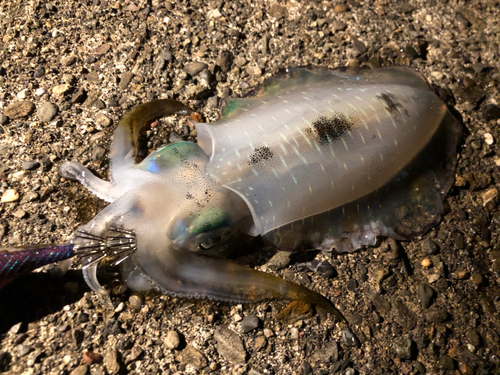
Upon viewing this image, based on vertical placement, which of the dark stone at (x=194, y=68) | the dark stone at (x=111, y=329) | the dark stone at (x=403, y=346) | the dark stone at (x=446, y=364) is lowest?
the dark stone at (x=446, y=364)

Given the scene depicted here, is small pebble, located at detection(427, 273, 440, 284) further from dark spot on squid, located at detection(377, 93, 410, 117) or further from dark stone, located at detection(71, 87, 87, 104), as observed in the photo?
dark stone, located at detection(71, 87, 87, 104)

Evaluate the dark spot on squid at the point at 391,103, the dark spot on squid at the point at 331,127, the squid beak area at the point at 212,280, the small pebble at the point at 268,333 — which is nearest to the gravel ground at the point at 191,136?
the small pebble at the point at 268,333

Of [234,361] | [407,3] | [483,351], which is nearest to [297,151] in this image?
[234,361]

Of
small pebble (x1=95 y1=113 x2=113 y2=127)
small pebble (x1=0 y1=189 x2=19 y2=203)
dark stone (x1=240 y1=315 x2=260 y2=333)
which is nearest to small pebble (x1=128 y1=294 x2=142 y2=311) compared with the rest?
A: dark stone (x1=240 y1=315 x2=260 y2=333)

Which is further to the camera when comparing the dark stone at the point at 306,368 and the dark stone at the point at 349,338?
the dark stone at the point at 349,338

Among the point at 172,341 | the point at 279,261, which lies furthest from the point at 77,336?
the point at 279,261

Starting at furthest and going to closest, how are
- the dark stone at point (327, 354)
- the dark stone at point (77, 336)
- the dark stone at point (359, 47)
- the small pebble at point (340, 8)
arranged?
the small pebble at point (340, 8), the dark stone at point (359, 47), the dark stone at point (327, 354), the dark stone at point (77, 336)

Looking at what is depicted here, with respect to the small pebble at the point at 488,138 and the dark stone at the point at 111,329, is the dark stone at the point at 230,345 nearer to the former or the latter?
the dark stone at the point at 111,329

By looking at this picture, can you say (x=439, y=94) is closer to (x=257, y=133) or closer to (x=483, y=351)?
(x=257, y=133)

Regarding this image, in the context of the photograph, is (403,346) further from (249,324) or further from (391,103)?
(391,103)

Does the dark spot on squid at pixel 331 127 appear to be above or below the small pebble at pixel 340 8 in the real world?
below
